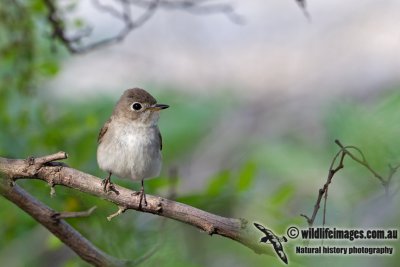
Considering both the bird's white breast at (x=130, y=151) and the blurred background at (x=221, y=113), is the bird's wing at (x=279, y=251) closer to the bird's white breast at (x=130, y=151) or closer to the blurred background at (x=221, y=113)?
the blurred background at (x=221, y=113)

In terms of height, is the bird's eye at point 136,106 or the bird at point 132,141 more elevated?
the bird's eye at point 136,106

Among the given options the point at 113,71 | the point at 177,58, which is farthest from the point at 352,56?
the point at 113,71

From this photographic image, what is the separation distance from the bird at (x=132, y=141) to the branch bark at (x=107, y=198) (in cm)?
56

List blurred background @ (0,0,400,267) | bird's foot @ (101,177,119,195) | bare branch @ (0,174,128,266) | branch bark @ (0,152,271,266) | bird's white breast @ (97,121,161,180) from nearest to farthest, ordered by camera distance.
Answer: blurred background @ (0,0,400,267) < branch bark @ (0,152,271,266) < bird's foot @ (101,177,119,195) < bare branch @ (0,174,128,266) < bird's white breast @ (97,121,161,180)

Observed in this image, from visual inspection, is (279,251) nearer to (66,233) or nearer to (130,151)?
(66,233)

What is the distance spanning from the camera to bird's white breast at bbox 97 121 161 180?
9.51ft

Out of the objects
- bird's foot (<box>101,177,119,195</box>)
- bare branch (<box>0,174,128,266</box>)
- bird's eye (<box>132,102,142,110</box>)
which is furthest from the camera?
bird's eye (<box>132,102,142,110</box>)

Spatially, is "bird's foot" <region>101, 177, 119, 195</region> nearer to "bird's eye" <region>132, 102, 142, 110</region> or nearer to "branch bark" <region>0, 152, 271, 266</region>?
"branch bark" <region>0, 152, 271, 266</region>

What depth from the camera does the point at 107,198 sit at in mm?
2027

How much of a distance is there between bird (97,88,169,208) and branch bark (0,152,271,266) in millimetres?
559

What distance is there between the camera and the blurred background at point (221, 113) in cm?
165

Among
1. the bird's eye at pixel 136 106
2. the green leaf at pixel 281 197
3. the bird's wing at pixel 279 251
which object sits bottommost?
the bird's wing at pixel 279 251

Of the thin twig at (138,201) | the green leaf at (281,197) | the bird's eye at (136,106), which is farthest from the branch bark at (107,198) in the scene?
the bird's eye at (136,106)

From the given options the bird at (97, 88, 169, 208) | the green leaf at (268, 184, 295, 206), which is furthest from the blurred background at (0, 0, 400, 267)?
the bird at (97, 88, 169, 208)
